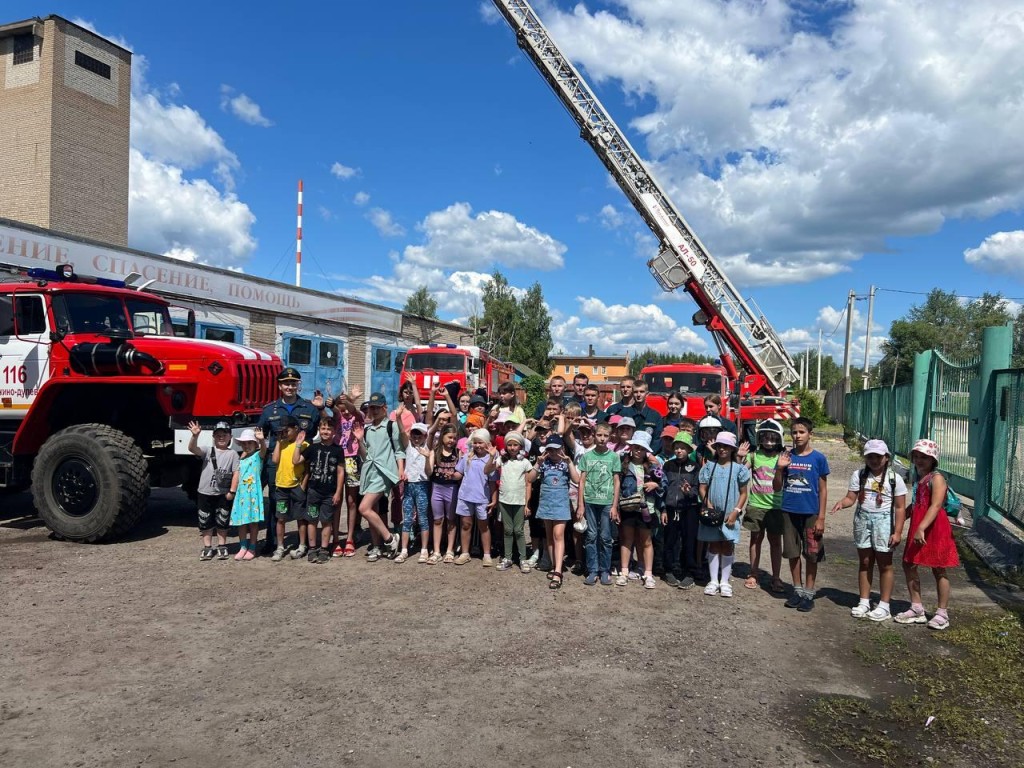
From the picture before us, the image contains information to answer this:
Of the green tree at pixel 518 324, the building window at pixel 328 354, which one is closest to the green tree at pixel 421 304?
the green tree at pixel 518 324

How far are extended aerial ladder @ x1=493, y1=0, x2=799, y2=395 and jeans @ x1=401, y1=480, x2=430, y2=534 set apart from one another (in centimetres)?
1267

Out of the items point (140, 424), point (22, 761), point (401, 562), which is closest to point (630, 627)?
point (401, 562)

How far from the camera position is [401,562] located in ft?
22.2

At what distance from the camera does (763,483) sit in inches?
235

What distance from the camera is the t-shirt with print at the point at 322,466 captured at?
22.1 ft

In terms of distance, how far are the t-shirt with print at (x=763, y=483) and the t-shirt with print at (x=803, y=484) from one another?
150 mm

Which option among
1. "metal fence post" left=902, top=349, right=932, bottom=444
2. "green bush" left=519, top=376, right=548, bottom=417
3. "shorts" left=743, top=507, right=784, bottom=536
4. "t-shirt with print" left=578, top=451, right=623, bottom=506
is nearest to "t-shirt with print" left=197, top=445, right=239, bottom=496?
"t-shirt with print" left=578, top=451, right=623, bottom=506

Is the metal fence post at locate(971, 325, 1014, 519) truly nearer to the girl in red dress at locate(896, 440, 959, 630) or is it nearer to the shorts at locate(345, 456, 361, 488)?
the girl in red dress at locate(896, 440, 959, 630)

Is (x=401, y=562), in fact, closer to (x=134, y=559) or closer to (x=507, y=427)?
(x=507, y=427)

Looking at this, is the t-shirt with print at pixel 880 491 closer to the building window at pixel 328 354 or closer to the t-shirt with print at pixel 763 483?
the t-shirt with print at pixel 763 483

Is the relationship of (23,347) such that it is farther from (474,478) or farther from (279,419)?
(474,478)

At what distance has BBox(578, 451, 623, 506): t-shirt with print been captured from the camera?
6.22 m

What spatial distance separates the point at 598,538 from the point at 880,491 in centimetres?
232

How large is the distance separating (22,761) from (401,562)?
3791 mm
